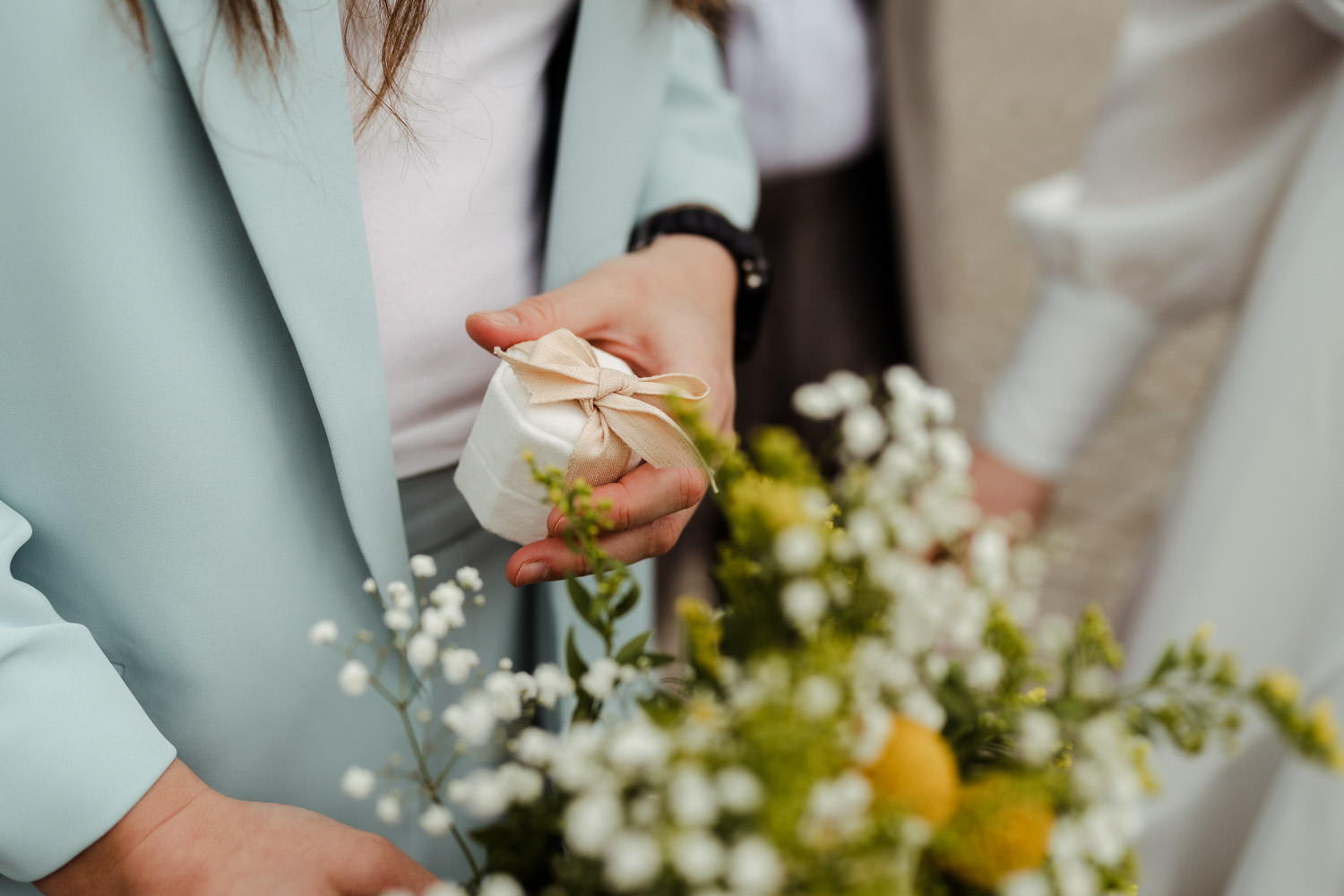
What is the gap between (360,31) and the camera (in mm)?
479

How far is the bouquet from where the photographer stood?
0.24m

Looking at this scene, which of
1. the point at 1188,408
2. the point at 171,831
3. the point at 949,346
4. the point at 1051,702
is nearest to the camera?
the point at 1051,702

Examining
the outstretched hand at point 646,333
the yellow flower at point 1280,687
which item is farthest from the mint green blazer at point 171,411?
the yellow flower at point 1280,687

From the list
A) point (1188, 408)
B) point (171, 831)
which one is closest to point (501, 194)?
point (171, 831)

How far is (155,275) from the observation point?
0.43 meters

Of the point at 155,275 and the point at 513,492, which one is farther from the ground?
the point at 155,275

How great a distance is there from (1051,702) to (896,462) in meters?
0.11

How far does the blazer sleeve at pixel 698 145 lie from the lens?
0.73 metres

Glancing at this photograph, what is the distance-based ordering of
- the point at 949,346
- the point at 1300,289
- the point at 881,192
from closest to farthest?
the point at 1300,289 < the point at 881,192 < the point at 949,346

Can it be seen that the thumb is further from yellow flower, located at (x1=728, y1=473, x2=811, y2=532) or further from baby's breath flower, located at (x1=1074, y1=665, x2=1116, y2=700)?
baby's breath flower, located at (x1=1074, y1=665, x2=1116, y2=700)

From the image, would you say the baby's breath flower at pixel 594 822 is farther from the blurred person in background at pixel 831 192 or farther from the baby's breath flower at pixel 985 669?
the blurred person in background at pixel 831 192

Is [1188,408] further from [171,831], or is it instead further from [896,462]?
[171,831]

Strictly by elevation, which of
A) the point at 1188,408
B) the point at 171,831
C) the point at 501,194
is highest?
the point at 501,194

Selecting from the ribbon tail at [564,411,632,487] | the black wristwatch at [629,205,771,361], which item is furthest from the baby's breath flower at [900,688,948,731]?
the black wristwatch at [629,205,771,361]
